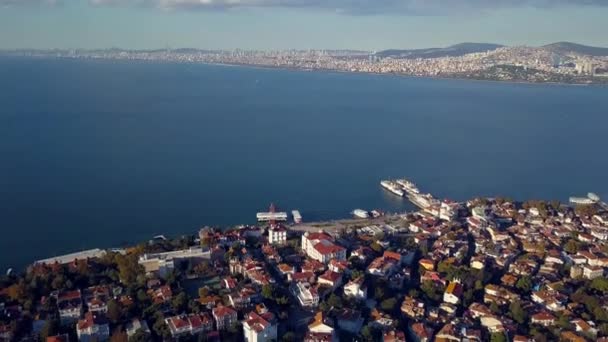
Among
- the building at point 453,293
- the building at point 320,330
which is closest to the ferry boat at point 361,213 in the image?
the building at point 453,293

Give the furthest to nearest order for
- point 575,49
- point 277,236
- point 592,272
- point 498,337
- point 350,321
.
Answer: point 575,49 < point 277,236 < point 592,272 < point 350,321 < point 498,337

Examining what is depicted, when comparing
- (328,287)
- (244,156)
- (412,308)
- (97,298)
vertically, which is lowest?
(412,308)

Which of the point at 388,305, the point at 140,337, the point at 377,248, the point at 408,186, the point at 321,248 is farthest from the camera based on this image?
the point at 408,186

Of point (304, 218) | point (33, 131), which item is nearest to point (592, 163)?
point (304, 218)

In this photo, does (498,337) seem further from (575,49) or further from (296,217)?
(575,49)

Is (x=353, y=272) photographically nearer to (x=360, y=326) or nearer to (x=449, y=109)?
(x=360, y=326)

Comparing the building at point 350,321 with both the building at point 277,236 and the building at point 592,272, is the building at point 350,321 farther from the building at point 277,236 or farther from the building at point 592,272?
the building at point 592,272

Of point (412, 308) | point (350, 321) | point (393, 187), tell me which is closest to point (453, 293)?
point (412, 308)
